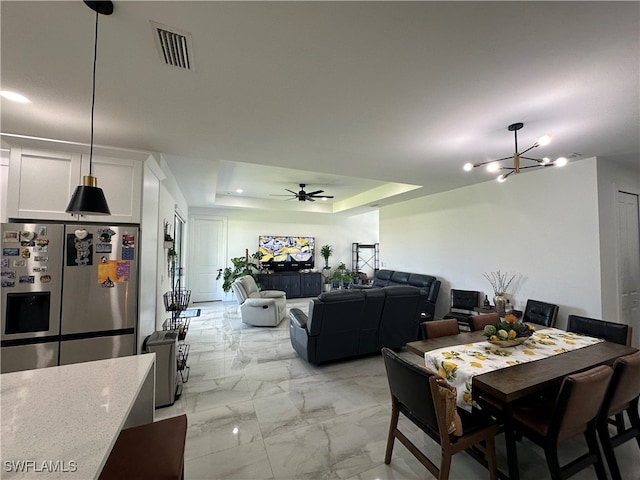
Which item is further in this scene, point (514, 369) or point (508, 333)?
point (508, 333)

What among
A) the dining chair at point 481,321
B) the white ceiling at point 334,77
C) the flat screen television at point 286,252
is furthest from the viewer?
the flat screen television at point 286,252

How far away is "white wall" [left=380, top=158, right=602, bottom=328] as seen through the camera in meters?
3.55

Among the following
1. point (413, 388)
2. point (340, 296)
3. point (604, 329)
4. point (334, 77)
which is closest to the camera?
point (413, 388)

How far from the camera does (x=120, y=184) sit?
267cm

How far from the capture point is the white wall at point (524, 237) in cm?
355

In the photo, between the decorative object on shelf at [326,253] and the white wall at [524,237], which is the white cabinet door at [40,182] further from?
the decorative object on shelf at [326,253]

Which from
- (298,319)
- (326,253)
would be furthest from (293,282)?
(298,319)

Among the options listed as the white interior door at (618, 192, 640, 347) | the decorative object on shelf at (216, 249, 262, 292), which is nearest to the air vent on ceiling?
the white interior door at (618, 192, 640, 347)

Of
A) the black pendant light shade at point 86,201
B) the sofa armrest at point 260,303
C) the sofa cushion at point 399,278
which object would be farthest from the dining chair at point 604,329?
the sofa armrest at point 260,303

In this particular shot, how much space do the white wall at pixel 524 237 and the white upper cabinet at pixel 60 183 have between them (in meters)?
5.28

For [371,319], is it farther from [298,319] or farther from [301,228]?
[301,228]

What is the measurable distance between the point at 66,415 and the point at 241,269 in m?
6.56

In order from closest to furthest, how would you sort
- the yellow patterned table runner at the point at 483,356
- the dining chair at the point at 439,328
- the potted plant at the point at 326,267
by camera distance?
the yellow patterned table runner at the point at 483,356, the dining chair at the point at 439,328, the potted plant at the point at 326,267

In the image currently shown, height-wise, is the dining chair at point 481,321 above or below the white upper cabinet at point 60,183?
below
